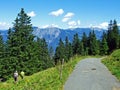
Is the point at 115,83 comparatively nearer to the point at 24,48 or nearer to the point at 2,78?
the point at 24,48

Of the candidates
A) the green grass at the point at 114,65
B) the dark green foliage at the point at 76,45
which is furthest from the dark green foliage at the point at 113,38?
the green grass at the point at 114,65

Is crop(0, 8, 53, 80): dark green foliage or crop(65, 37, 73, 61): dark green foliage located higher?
crop(0, 8, 53, 80): dark green foliage

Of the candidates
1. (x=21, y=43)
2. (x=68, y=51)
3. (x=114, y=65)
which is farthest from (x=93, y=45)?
(x=114, y=65)

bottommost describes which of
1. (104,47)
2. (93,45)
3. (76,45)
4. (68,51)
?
(68,51)

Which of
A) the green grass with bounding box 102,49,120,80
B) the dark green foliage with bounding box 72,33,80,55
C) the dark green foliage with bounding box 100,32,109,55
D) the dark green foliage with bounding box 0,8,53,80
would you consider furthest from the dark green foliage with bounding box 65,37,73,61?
the green grass with bounding box 102,49,120,80

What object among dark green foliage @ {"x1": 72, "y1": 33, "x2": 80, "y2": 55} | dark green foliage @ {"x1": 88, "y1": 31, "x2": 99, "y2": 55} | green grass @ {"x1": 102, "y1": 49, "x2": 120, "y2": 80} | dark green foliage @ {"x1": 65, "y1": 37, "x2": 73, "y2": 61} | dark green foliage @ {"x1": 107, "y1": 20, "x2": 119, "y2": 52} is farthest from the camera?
dark green foliage @ {"x1": 65, "y1": 37, "x2": 73, "y2": 61}

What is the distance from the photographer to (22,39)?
5944 cm

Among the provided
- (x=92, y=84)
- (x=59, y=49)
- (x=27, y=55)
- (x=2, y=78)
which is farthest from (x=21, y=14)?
(x=59, y=49)

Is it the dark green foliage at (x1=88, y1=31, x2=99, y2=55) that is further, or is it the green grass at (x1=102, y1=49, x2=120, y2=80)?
the dark green foliage at (x1=88, y1=31, x2=99, y2=55)

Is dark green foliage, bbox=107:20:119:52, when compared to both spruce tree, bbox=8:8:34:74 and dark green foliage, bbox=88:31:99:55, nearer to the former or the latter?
dark green foliage, bbox=88:31:99:55

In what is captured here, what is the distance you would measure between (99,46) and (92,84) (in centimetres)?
9277

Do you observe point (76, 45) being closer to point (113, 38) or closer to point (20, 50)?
point (113, 38)

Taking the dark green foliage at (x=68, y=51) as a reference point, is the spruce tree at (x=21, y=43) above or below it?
above

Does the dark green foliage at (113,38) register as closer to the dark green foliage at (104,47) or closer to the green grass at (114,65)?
the dark green foliage at (104,47)
